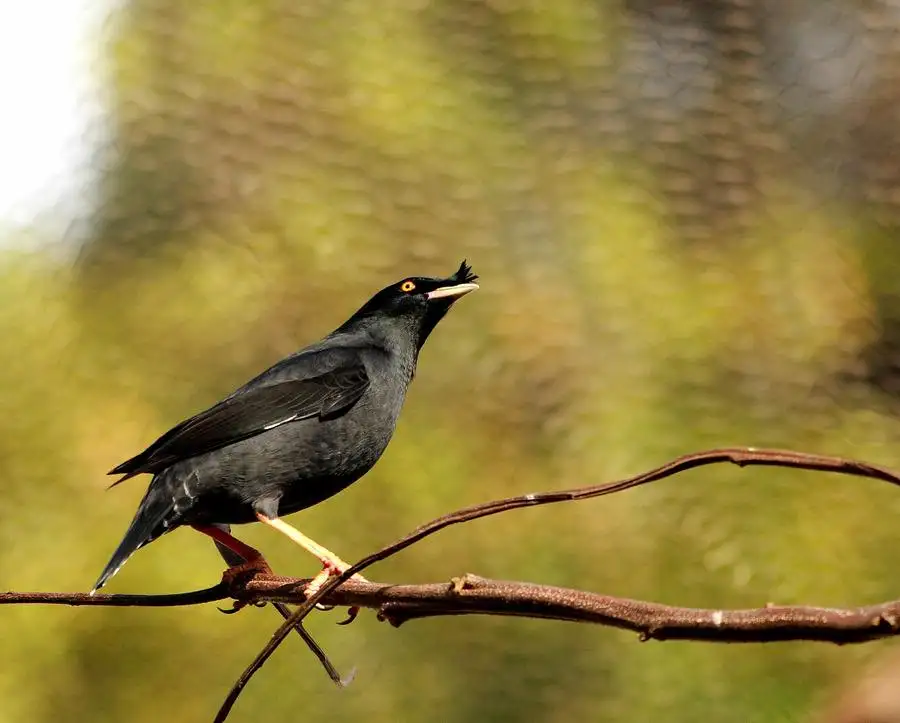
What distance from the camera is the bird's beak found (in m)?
1.69

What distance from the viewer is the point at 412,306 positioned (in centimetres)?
182

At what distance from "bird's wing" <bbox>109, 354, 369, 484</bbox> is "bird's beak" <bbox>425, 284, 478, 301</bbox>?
157 mm

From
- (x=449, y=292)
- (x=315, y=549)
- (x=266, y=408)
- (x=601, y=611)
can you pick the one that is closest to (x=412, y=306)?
(x=449, y=292)

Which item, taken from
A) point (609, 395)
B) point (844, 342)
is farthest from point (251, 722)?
point (844, 342)

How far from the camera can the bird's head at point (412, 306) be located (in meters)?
1.78

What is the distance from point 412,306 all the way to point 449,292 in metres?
0.11

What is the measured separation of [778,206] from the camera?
5070 millimetres

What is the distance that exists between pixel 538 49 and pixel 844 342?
6.43 ft

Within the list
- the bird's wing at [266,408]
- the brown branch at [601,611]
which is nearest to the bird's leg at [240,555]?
the bird's wing at [266,408]

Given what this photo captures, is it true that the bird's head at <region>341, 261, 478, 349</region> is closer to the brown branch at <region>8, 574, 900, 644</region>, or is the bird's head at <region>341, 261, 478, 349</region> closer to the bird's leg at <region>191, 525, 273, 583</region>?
the bird's leg at <region>191, 525, 273, 583</region>

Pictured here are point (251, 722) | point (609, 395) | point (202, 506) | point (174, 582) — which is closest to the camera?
point (202, 506)

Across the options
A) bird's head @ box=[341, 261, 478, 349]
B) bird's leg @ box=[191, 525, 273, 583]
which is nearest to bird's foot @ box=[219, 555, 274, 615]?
bird's leg @ box=[191, 525, 273, 583]

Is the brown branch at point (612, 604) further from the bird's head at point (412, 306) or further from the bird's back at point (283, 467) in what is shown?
the bird's head at point (412, 306)

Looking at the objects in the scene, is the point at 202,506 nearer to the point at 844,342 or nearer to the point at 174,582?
the point at 174,582
